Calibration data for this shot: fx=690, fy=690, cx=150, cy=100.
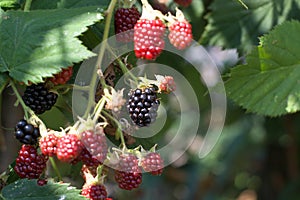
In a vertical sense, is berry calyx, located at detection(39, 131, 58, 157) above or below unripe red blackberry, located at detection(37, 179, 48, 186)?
above

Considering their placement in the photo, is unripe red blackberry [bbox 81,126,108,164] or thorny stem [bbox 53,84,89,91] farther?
thorny stem [bbox 53,84,89,91]

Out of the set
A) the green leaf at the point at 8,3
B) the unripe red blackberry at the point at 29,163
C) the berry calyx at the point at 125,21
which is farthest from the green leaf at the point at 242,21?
the unripe red blackberry at the point at 29,163

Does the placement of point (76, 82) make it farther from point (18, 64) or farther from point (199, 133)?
point (199, 133)

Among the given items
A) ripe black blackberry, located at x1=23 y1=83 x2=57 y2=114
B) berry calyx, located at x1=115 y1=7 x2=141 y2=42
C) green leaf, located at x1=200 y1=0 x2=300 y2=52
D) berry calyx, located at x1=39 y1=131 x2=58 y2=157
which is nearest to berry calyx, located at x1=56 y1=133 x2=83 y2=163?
berry calyx, located at x1=39 y1=131 x2=58 y2=157

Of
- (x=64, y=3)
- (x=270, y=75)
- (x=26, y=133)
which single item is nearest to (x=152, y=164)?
(x=26, y=133)

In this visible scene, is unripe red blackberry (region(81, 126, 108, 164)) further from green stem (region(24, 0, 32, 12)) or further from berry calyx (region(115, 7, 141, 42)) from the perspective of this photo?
green stem (region(24, 0, 32, 12))

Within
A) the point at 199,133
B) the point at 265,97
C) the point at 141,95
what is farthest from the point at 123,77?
the point at 199,133

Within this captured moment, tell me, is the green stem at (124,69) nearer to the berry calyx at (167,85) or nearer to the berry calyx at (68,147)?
the berry calyx at (167,85)
